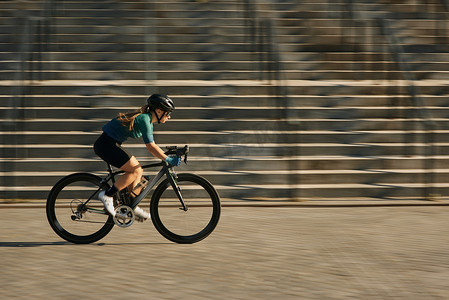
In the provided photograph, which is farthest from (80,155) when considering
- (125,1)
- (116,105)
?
(125,1)

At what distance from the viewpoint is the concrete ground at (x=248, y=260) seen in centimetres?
505

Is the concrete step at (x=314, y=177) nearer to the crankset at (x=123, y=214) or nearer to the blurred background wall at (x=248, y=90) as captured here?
the blurred background wall at (x=248, y=90)

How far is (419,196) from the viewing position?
30.4 feet

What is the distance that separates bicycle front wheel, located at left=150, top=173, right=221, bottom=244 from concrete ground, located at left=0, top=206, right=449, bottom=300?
0.45 feet

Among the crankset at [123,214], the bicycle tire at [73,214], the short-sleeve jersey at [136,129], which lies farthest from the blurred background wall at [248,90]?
the short-sleeve jersey at [136,129]

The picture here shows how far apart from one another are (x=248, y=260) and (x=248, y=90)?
6057 millimetres

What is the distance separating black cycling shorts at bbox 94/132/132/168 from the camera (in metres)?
6.64

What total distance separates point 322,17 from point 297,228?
8.31 metres

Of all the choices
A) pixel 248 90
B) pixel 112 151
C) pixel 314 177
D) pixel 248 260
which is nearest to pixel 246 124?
pixel 248 90

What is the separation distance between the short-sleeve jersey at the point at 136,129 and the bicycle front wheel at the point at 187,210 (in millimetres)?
541

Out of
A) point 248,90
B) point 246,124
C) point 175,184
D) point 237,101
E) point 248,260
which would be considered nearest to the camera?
point 248,260

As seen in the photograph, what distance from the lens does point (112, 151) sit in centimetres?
Result: 667

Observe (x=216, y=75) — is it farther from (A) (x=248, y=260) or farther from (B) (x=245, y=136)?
(A) (x=248, y=260)

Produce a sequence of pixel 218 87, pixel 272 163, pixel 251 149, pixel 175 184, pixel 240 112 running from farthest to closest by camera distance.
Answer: pixel 218 87, pixel 240 112, pixel 251 149, pixel 272 163, pixel 175 184
